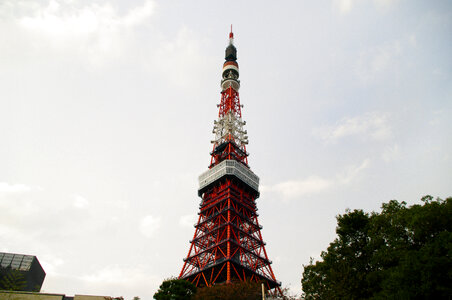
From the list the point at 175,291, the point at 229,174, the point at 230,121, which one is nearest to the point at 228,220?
the point at 229,174

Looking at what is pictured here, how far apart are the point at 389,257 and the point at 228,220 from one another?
2711 cm

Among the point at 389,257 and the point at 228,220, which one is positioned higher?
the point at 228,220

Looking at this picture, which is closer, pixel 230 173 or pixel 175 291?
pixel 175 291

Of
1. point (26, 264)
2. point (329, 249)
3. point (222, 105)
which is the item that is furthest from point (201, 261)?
point (26, 264)

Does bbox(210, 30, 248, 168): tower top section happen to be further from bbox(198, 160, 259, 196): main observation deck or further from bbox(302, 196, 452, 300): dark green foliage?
bbox(302, 196, 452, 300): dark green foliage

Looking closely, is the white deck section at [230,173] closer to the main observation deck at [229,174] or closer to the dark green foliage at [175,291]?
the main observation deck at [229,174]

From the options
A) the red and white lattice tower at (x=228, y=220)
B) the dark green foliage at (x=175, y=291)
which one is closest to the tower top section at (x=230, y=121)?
the red and white lattice tower at (x=228, y=220)

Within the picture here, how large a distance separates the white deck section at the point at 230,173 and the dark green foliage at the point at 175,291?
25.3 m

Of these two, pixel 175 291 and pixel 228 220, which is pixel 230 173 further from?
pixel 175 291

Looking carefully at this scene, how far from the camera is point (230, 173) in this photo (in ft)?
177

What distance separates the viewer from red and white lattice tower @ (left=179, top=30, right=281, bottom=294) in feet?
144

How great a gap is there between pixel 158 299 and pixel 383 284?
60.1ft

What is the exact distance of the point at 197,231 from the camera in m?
52.7

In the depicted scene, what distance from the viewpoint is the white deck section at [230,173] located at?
54750 millimetres
